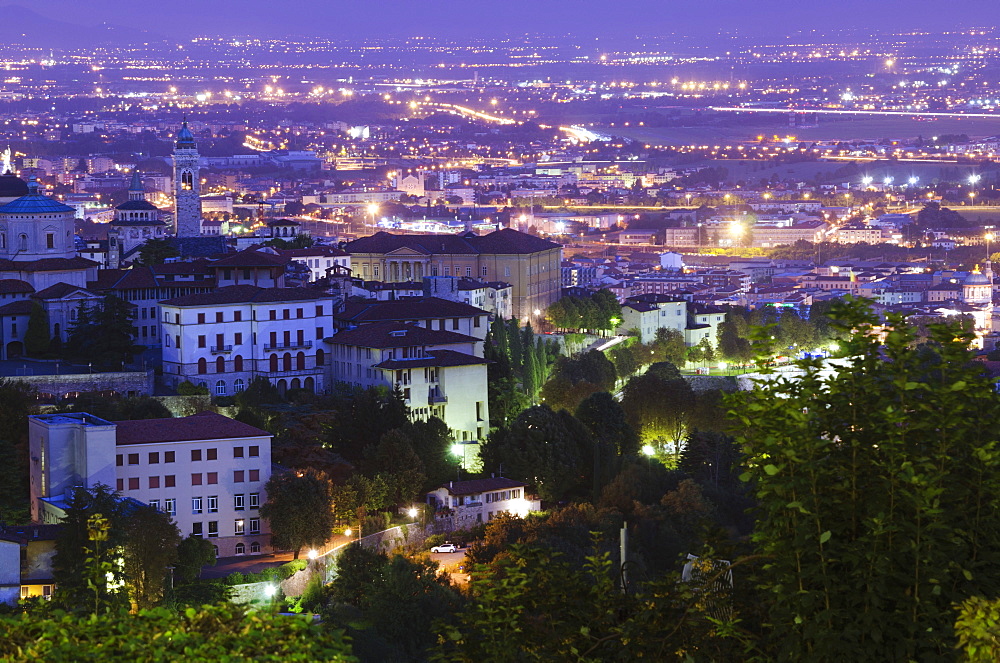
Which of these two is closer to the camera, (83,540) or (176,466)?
(83,540)

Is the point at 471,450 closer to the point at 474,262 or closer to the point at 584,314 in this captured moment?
the point at 584,314

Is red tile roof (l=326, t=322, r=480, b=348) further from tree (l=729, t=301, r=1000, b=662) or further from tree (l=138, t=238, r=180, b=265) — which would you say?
tree (l=729, t=301, r=1000, b=662)

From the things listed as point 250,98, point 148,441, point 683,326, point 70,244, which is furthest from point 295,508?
point 250,98

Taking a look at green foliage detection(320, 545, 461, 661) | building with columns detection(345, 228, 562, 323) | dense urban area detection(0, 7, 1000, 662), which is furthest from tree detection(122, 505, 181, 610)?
building with columns detection(345, 228, 562, 323)

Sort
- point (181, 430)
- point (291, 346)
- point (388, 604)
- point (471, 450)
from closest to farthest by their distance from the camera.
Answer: point (388, 604), point (181, 430), point (471, 450), point (291, 346)

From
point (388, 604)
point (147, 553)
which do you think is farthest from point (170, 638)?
point (147, 553)

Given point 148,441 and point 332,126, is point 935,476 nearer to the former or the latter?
point 148,441
